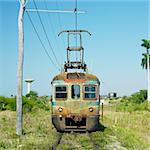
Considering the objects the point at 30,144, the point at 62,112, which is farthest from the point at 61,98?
the point at 30,144

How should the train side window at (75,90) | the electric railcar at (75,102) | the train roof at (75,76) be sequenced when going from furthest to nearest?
1. the train roof at (75,76)
2. the train side window at (75,90)
3. the electric railcar at (75,102)

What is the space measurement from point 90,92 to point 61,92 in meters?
1.32

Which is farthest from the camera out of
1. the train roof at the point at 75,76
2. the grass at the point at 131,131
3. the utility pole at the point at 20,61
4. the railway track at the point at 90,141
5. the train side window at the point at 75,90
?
the train roof at the point at 75,76

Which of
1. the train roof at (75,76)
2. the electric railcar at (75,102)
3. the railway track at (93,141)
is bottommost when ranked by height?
the railway track at (93,141)

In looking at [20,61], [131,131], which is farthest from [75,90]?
[131,131]

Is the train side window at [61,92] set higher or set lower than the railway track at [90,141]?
higher

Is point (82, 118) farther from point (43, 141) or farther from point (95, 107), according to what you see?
point (43, 141)

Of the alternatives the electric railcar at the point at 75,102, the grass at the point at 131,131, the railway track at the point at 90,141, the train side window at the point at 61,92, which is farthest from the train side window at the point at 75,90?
the grass at the point at 131,131

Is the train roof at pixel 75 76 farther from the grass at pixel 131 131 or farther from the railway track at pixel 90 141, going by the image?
the grass at pixel 131 131

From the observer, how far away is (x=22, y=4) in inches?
709

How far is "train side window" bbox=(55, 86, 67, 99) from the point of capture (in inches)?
757

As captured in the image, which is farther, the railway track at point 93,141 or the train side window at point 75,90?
the train side window at point 75,90

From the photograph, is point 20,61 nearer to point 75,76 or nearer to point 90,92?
point 75,76

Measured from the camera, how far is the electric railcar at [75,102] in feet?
62.6
